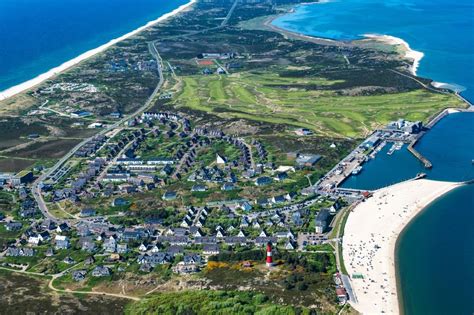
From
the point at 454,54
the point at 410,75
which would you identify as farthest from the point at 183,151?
the point at 454,54

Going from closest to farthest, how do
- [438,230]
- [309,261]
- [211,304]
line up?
[211,304]
[309,261]
[438,230]

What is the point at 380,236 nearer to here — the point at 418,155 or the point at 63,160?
the point at 418,155

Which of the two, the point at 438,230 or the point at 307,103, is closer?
the point at 438,230

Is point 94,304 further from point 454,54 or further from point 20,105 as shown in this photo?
point 454,54

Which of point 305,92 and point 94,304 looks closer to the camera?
point 94,304

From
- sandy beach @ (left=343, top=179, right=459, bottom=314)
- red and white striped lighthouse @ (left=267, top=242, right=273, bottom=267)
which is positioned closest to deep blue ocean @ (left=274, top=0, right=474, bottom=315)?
sandy beach @ (left=343, top=179, right=459, bottom=314)

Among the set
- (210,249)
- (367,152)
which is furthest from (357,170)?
(210,249)
